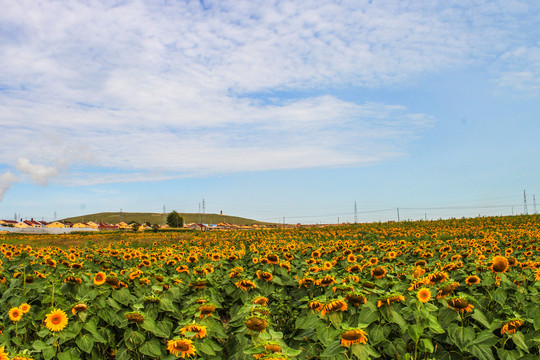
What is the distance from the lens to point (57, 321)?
13.1ft

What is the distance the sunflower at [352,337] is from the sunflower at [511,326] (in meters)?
1.55

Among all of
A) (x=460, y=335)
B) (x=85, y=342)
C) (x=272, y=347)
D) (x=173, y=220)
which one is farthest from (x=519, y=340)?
(x=173, y=220)

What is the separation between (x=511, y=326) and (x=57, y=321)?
4.45m

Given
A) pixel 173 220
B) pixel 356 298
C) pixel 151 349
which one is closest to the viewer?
pixel 356 298

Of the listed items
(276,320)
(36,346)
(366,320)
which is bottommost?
(276,320)

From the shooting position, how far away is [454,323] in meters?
3.49

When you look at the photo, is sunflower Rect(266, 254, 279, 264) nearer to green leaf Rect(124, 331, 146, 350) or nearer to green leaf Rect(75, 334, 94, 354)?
green leaf Rect(124, 331, 146, 350)

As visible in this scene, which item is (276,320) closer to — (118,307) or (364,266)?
(364,266)

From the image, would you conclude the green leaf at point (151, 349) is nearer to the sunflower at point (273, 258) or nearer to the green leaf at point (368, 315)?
the green leaf at point (368, 315)

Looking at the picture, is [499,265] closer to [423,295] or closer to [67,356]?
[423,295]

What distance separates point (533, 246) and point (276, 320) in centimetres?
758

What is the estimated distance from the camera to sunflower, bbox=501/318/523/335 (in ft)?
11.0

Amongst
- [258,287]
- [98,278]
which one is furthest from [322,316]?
[98,278]

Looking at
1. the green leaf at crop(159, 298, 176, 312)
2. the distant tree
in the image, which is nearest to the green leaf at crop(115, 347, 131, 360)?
the green leaf at crop(159, 298, 176, 312)
